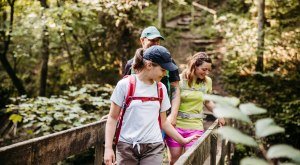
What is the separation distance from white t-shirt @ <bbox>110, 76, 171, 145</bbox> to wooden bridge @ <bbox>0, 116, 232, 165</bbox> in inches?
17.9

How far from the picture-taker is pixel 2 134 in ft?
37.5

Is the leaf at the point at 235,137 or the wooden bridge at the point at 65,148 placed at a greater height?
the leaf at the point at 235,137

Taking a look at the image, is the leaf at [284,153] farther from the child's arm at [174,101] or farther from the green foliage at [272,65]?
the green foliage at [272,65]

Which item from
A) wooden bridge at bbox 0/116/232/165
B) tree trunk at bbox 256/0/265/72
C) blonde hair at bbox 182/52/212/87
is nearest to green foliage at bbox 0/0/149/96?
tree trunk at bbox 256/0/265/72

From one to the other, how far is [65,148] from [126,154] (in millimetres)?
790

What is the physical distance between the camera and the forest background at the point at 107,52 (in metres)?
11.0

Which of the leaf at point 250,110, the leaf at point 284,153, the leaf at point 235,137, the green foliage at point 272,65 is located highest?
the leaf at point 250,110

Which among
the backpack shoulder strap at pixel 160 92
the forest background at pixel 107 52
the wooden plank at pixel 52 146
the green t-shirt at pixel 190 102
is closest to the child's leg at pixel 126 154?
the backpack shoulder strap at pixel 160 92

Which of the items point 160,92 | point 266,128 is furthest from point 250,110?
point 160,92

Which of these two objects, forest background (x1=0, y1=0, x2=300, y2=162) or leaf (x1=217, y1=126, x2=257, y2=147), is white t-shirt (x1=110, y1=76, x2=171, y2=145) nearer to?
Result: leaf (x1=217, y1=126, x2=257, y2=147)

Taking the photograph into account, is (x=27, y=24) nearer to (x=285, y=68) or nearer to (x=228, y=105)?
(x=285, y=68)

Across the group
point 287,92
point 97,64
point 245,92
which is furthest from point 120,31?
point 287,92

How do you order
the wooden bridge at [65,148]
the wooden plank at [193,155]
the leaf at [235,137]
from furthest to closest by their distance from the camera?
the wooden bridge at [65,148]
the wooden plank at [193,155]
the leaf at [235,137]

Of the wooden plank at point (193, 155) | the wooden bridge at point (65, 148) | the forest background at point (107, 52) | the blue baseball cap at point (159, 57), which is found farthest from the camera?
the forest background at point (107, 52)
